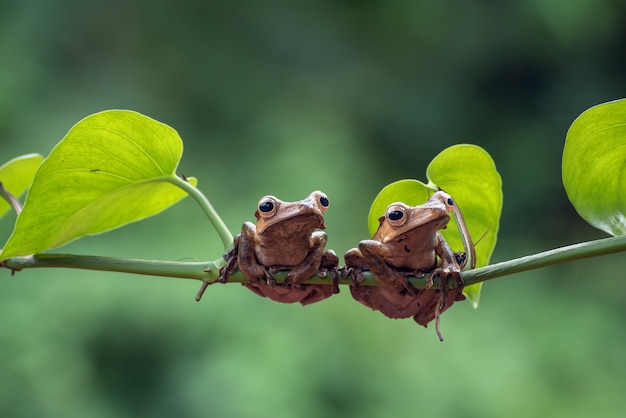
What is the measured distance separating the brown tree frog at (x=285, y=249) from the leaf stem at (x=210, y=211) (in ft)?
0.08

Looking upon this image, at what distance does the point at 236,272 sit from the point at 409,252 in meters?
0.15

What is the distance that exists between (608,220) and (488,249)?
0.45 feet

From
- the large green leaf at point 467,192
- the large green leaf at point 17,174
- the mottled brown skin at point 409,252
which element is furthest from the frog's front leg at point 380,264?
the large green leaf at point 17,174

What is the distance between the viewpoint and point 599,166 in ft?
2.35

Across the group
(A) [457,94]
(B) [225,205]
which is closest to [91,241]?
(B) [225,205]

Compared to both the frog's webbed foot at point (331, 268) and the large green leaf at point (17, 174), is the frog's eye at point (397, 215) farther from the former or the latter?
the large green leaf at point (17, 174)

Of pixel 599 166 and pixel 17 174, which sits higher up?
pixel 599 166

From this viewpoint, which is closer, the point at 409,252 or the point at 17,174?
the point at 409,252

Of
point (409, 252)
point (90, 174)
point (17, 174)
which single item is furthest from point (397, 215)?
point (17, 174)

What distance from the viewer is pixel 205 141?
271 cm

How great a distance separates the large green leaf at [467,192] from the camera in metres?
0.78

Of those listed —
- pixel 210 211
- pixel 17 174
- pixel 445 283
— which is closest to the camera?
pixel 445 283

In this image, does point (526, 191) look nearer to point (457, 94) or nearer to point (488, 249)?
point (457, 94)

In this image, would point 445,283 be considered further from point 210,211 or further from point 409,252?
point 210,211
